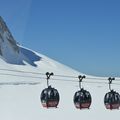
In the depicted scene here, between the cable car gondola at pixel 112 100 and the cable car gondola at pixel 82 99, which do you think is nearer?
the cable car gondola at pixel 82 99

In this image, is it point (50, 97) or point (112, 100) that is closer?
point (50, 97)

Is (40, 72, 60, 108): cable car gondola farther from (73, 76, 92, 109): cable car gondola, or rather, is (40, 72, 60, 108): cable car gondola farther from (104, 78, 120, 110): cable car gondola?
(104, 78, 120, 110): cable car gondola

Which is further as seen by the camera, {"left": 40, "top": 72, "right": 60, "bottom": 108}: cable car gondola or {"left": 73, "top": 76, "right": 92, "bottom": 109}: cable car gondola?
{"left": 73, "top": 76, "right": 92, "bottom": 109}: cable car gondola

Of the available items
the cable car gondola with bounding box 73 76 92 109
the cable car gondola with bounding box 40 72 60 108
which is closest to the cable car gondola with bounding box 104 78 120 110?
the cable car gondola with bounding box 73 76 92 109

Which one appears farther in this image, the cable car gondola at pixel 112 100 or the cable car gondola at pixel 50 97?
the cable car gondola at pixel 112 100

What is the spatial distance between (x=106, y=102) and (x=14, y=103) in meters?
35.6

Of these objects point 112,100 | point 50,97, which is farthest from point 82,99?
point 50,97

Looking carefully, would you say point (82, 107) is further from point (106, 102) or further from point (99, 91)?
point (99, 91)

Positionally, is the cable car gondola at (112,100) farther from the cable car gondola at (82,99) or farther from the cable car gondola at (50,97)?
the cable car gondola at (50,97)

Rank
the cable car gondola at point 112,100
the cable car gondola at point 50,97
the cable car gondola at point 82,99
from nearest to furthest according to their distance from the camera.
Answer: the cable car gondola at point 50,97
the cable car gondola at point 82,99
the cable car gondola at point 112,100

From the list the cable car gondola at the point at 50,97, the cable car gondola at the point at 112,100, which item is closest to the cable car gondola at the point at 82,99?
the cable car gondola at the point at 112,100

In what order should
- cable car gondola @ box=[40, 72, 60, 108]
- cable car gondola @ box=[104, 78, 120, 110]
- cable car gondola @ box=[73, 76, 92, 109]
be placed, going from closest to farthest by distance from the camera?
cable car gondola @ box=[40, 72, 60, 108] < cable car gondola @ box=[73, 76, 92, 109] < cable car gondola @ box=[104, 78, 120, 110]

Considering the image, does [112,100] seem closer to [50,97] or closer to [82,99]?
[82,99]

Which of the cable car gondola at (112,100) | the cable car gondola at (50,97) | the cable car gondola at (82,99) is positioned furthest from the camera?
the cable car gondola at (112,100)
